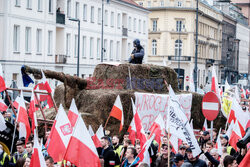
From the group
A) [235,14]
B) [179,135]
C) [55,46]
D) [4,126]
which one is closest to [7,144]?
[4,126]

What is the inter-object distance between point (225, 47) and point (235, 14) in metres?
13.9

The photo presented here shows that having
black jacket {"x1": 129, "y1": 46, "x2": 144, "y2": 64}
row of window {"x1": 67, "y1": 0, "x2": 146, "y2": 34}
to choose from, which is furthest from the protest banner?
row of window {"x1": 67, "y1": 0, "x2": 146, "y2": 34}

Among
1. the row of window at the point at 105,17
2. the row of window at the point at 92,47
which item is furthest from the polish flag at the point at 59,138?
the row of window at the point at 105,17

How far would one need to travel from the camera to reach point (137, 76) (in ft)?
66.4

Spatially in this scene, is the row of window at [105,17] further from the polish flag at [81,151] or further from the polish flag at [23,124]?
the polish flag at [81,151]

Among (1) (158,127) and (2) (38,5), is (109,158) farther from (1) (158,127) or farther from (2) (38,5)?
(2) (38,5)

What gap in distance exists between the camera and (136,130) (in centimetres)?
1523

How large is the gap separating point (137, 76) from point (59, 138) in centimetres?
866

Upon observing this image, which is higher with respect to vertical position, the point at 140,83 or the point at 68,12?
the point at 68,12

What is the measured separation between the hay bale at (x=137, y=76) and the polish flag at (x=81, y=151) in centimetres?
933

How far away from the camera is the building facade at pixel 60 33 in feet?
132

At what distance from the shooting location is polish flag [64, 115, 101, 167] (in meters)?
10.2

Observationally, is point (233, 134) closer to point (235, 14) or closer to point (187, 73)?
point (187, 73)

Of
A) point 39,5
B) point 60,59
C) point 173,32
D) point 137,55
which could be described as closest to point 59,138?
point 137,55
